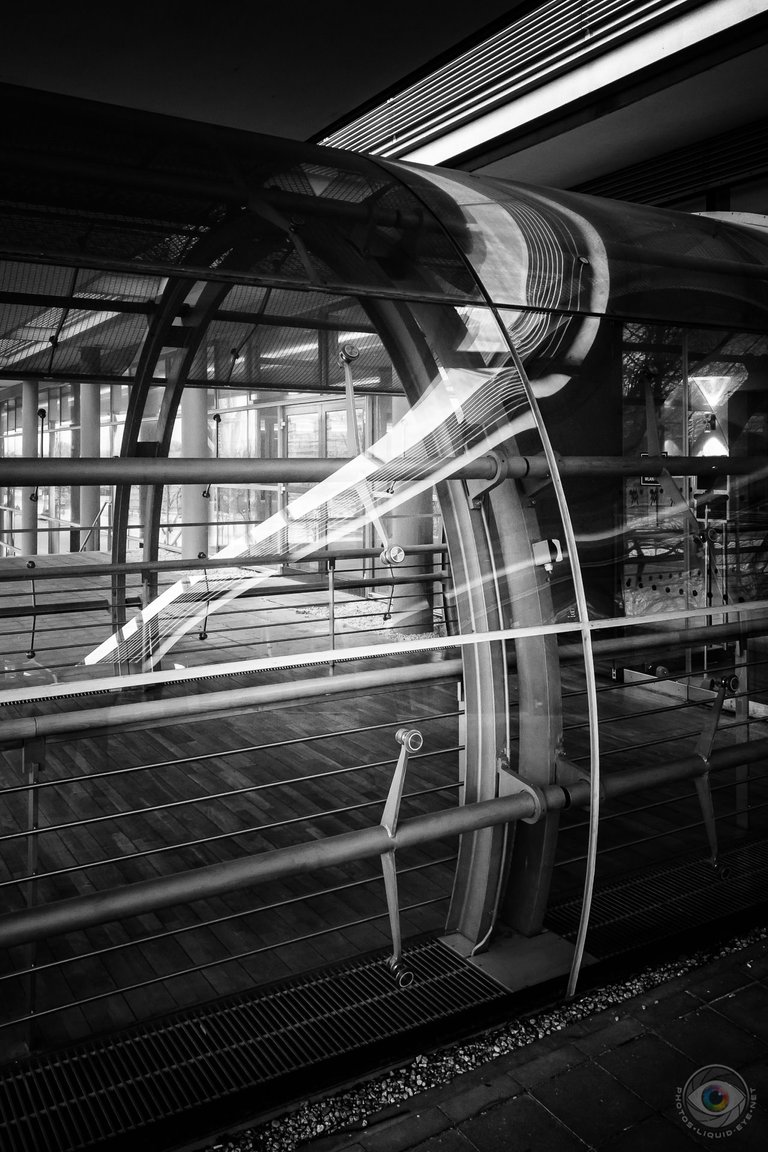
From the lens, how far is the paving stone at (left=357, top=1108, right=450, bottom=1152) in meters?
1.80

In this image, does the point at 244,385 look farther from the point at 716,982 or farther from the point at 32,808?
→ the point at 716,982

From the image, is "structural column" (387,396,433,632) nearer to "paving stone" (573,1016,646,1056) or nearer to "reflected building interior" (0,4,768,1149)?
"reflected building interior" (0,4,768,1149)

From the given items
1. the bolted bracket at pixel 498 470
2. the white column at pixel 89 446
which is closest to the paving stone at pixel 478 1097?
the bolted bracket at pixel 498 470

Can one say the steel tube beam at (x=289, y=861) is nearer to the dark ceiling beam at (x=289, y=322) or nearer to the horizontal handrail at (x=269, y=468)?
the horizontal handrail at (x=269, y=468)

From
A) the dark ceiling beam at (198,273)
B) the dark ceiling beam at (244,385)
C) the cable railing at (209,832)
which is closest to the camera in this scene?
the dark ceiling beam at (198,273)

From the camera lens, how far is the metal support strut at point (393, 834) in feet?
6.98

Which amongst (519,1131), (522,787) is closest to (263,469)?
(522,787)

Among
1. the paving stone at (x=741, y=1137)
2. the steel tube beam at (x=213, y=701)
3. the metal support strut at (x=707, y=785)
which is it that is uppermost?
the steel tube beam at (x=213, y=701)

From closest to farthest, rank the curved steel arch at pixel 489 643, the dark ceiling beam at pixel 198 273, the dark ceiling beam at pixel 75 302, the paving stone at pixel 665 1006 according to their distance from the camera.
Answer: the dark ceiling beam at pixel 198 273, the paving stone at pixel 665 1006, the curved steel arch at pixel 489 643, the dark ceiling beam at pixel 75 302

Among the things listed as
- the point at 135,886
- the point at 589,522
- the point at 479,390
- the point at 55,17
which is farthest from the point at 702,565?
the point at 55,17

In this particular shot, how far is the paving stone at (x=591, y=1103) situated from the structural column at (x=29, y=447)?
6.65 feet

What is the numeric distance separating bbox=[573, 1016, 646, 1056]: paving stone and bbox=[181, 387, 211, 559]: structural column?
2.11m

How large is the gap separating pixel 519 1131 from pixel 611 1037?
41 cm

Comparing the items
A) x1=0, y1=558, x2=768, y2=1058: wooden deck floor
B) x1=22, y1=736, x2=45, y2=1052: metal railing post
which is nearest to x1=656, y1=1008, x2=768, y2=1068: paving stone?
x1=0, y1=558, x2=768, y2=1058: wooden deck floor
